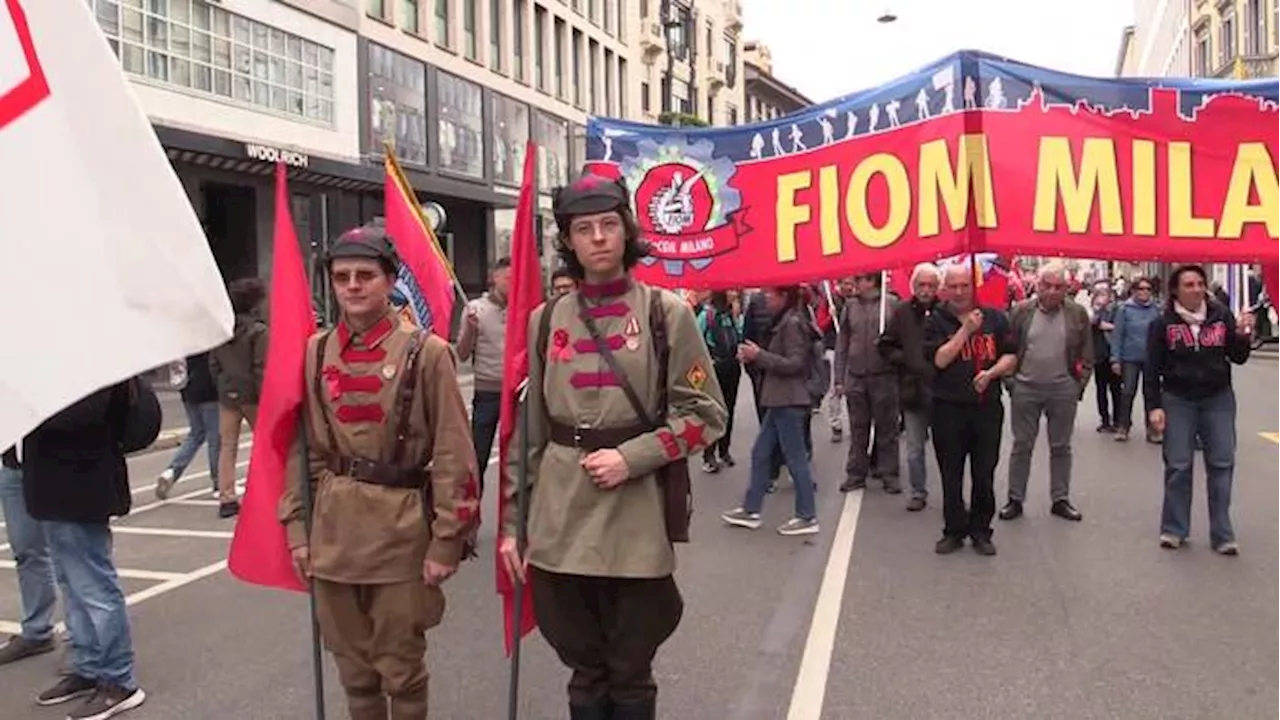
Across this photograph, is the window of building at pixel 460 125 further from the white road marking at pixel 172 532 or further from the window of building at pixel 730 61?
the window of building at pixel 730 61

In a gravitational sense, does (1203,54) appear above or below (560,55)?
above

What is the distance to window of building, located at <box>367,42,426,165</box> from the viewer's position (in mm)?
27078

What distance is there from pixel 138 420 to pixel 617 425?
86.5 inches

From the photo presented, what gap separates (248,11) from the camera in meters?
22.0

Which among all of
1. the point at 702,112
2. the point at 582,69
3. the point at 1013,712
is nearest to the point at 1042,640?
the point at 1013,712

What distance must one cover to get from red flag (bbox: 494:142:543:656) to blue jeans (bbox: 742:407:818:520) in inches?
166

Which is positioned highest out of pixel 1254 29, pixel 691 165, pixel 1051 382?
pixel 1254 29

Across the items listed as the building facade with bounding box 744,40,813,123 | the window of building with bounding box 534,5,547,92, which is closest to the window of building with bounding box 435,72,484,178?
the window of building with bounding box 534,5,547,92

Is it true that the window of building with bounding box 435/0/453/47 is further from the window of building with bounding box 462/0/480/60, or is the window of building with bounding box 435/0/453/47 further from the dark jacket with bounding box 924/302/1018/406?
the dark jacket with bounding box 924/302/1018/406

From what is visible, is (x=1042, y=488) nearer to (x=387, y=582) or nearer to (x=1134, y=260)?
(x=1134, y=260)

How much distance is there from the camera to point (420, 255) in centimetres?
649

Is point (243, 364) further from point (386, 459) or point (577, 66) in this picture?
point (577, 66)

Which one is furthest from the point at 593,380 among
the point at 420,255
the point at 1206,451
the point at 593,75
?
the point at 593,75

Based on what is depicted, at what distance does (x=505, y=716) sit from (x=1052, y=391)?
5140 mm
